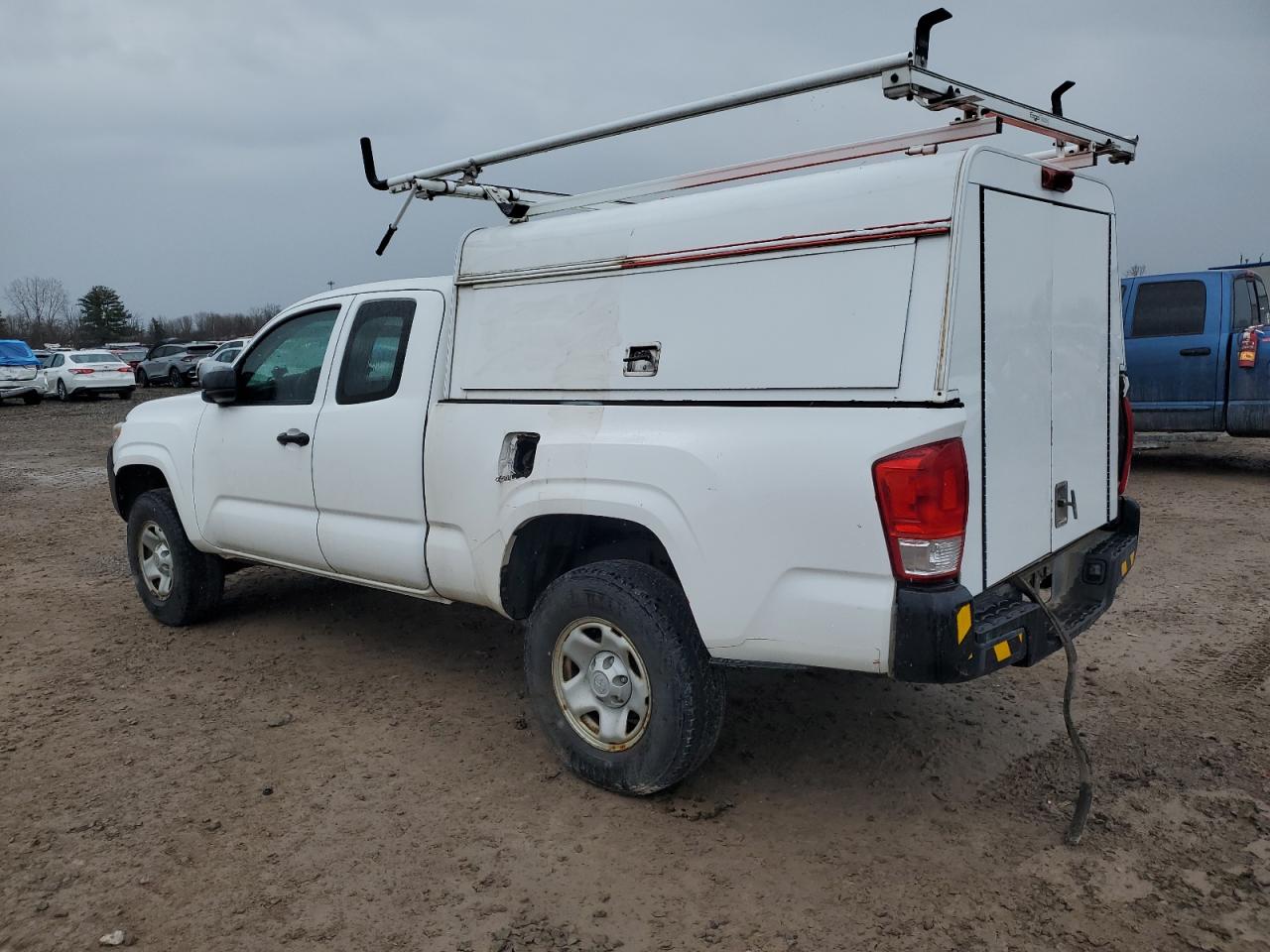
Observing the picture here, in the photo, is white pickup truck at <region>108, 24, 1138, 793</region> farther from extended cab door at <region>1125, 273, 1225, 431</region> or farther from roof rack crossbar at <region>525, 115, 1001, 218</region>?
extended cab door at <region>1125, 273, 1225, 431</region>

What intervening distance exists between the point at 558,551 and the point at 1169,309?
8.67 m

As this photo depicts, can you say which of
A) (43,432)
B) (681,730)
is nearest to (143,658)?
(681,730)

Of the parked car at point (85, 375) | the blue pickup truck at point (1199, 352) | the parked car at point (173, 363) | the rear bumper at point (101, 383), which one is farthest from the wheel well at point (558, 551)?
the parked car at point (173, 363)

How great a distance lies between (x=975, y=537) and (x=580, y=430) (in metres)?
1.43

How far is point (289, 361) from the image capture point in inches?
203

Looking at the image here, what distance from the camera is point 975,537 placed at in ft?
10.1

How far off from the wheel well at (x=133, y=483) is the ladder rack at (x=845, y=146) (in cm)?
244

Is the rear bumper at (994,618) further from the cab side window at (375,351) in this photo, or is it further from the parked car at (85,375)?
the parked car at (85,375)

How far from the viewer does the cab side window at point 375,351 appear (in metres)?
4.52

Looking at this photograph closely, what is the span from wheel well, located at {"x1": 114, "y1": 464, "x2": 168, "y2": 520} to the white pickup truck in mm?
1787

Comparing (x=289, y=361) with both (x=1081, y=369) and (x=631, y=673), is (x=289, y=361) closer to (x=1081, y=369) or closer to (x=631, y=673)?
(x=631, y=673)

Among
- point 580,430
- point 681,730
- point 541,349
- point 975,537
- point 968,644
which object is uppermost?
point 541,349

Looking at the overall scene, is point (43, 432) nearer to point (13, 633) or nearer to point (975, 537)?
point (13, 633)

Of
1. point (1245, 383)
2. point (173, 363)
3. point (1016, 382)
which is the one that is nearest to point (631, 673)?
point (1016, 382)
